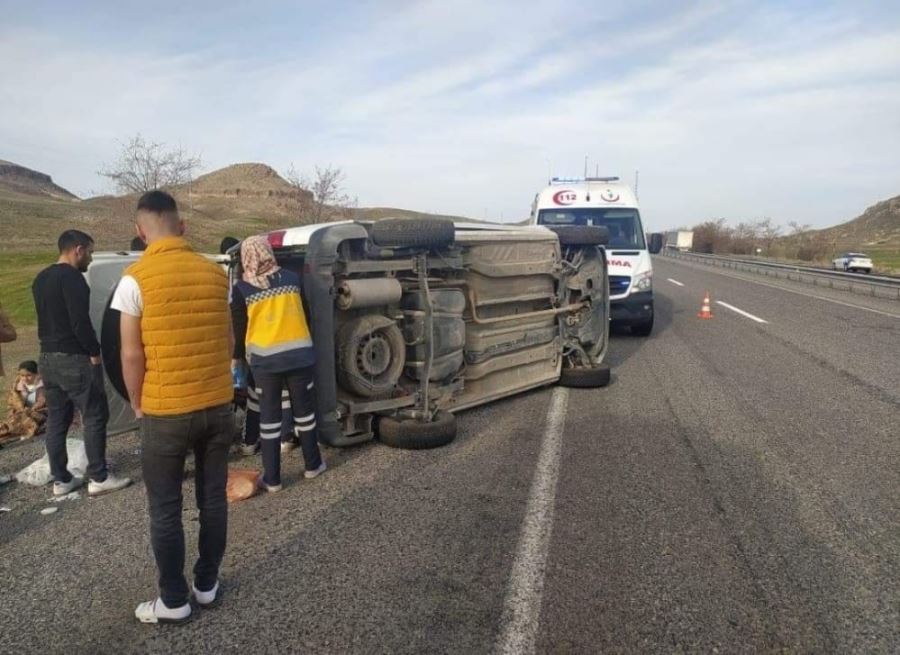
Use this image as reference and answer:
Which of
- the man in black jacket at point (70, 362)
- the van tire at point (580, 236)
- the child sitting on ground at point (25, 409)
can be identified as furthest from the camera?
the van tire at point (580, 236)

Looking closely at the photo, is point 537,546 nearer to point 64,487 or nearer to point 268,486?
point 268,486

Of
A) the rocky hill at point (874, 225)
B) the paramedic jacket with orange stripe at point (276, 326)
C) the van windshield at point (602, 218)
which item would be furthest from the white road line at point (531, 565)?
the rocky hill at point (874, 225)

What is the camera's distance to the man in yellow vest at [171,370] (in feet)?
9.00

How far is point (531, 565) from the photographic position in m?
3.31

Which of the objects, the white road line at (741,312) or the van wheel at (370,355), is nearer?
the van wheel at (370,355)

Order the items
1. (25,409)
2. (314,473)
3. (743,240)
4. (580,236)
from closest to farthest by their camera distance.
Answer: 1. (314,473)
2. (25,409)
3. (580,236)
4. (743,240)

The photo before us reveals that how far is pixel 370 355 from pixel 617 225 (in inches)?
287

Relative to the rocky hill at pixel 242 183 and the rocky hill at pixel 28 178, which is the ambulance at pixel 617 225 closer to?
the rocky hill at pixel 242 183

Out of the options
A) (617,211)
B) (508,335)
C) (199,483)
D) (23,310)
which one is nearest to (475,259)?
(508,335)

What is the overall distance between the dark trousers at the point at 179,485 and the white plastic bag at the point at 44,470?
7.42 feet

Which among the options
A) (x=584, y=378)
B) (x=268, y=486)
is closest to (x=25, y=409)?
(x=268, y=486)

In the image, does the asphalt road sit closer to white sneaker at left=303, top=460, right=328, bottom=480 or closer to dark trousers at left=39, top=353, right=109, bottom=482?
white sneaker at left=303, top=460, right=328, bottom=480

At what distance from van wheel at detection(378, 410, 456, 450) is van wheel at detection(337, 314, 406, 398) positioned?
A: 1.00 ft

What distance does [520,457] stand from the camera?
4.94 metres
